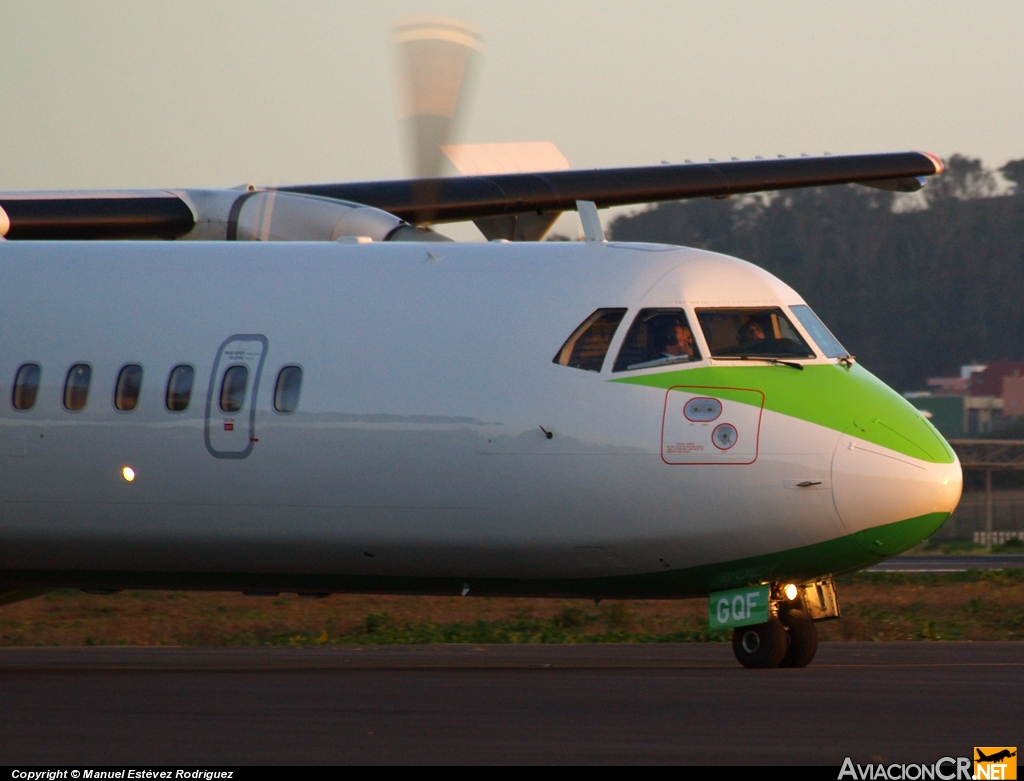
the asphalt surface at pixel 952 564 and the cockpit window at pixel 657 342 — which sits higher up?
the cockpit window at pixel 657 342

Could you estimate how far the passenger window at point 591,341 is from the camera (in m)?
13.0

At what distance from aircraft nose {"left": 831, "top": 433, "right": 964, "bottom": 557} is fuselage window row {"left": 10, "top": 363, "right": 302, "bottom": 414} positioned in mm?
4188

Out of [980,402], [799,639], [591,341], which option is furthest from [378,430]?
[980,402]

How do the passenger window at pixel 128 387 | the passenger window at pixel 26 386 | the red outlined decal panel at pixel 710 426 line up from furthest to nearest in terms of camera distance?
the passenger window at pixel 26 386 → the passenger window at pixel 128 387 → the red outlined decal panel at pixel 710 426

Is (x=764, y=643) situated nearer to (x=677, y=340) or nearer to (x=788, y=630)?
(x=788, y=630)

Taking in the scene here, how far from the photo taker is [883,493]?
12.3 m

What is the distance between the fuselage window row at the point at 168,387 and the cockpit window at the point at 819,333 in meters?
3.84

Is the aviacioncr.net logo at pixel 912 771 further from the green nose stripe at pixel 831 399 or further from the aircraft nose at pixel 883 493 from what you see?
the green nose stripe at pixel 831 399

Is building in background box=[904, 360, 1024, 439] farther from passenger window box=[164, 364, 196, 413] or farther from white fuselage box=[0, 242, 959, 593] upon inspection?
passenger window box=[164, 364, 196, 413]

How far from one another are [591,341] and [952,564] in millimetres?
34204

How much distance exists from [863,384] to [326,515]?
412 cm

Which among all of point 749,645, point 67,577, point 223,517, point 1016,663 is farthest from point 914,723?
point 67,577

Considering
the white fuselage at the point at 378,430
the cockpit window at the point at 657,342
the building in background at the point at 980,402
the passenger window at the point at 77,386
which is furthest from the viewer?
the building in background at the point at 980,402

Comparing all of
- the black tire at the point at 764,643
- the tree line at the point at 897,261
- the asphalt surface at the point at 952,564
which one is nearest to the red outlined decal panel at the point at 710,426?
the black tire at the point at 764,643
